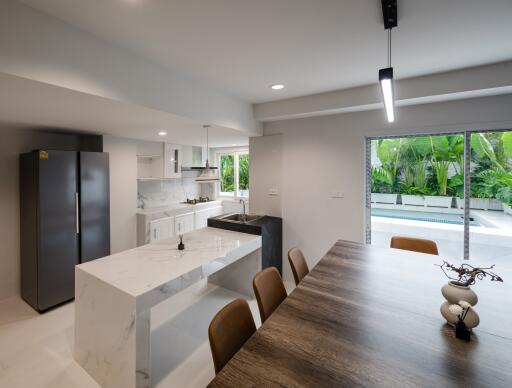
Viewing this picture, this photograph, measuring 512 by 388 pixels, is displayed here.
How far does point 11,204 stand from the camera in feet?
9.70

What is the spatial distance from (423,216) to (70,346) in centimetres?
397

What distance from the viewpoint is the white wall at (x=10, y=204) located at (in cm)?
288

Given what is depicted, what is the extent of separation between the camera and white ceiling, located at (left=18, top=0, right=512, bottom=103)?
4.60 ft

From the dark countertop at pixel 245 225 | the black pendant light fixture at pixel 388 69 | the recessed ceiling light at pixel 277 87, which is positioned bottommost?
the dark countertop at pixel 245 225

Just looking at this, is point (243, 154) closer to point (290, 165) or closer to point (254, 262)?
point (290, 165)

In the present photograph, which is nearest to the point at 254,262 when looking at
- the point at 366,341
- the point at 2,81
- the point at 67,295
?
the point at 366,341

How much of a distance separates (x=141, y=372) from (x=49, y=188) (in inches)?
87.4

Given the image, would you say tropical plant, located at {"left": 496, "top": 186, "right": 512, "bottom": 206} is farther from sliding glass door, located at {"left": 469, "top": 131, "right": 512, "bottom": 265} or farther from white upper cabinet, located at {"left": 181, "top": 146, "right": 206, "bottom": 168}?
white upper cabinet, located at {"left": 181, "top": 146, "right": 206, "bottom": 168}

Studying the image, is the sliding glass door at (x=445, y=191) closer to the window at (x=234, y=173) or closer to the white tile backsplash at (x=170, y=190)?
the window at (x=234, y=173)

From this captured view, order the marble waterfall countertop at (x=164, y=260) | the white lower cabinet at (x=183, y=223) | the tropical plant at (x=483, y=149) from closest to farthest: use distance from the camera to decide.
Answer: the marble waterfall countertop at (x=164, y=260) → the tropical plant at (x=483, y=149) → the white lower cabinet at (x=183, y=223)

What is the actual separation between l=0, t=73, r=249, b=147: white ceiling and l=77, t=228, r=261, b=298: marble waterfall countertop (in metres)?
1.28

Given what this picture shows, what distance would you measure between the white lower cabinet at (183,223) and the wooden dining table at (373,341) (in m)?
3.45

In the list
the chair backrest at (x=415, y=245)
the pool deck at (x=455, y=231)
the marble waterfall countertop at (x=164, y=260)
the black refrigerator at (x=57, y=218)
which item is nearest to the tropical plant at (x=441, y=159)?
the pool deck at (x=455, y=231)

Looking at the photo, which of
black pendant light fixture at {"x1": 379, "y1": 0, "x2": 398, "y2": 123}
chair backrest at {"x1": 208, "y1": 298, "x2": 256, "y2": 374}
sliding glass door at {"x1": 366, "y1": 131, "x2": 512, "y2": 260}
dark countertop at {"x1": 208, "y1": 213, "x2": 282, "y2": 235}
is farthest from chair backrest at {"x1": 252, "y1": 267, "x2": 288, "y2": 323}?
sliding glass door at {"x1": 366, "y1": 131, "x2": 512, "y2": 260}
